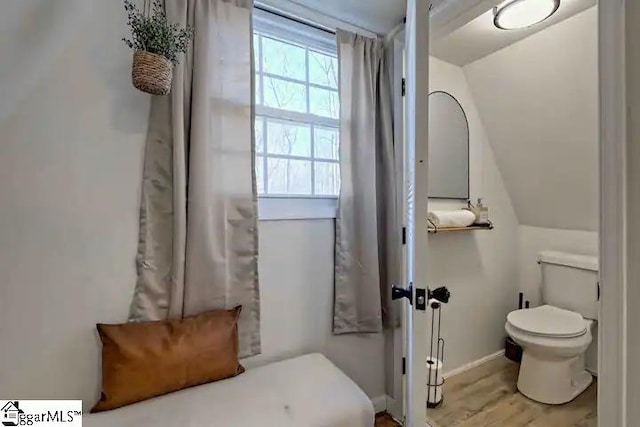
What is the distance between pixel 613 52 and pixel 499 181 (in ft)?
6.05

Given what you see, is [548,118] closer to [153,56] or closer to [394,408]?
[394,408]

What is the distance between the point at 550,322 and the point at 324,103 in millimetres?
2097

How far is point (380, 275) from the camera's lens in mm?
1845

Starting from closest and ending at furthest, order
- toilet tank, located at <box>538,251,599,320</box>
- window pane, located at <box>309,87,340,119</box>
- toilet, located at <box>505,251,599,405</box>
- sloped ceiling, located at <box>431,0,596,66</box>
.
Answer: sloped ceiling, located at <box>431,0,596,66</box> → window pane, located at <box>309,87,340,119</box> → toilet, located at <box>505,251,599,405</box> → toilet tank, located at <box>538,251,599,320</box>

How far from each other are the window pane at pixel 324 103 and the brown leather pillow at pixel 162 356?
48.5 inches

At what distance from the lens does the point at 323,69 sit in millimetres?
1814

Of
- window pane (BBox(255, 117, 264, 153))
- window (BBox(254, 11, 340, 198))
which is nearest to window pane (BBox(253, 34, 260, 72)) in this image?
window (BBox(254, 11, 340, 198))

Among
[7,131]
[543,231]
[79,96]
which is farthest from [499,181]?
[7,131]

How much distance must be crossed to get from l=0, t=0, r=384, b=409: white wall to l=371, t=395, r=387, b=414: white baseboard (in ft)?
4.89

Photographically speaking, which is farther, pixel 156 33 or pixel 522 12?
pixel 522 12

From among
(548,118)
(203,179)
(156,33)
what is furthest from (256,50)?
(548,118)

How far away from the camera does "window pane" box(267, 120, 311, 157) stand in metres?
1.66

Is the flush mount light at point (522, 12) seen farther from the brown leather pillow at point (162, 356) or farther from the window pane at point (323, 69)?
the brown leather pillow at point (162, 356)

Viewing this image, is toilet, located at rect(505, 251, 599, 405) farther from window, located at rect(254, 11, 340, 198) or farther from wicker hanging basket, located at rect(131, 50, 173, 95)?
wicker hanging basket, located at rect(131, 50, 173, 95)
